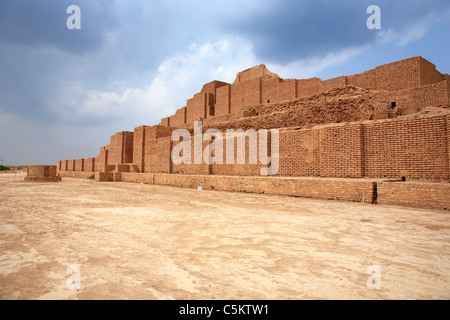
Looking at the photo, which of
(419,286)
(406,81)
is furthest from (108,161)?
(419,286)

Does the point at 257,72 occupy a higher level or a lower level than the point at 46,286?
higher

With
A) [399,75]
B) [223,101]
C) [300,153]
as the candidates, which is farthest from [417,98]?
[223,101]

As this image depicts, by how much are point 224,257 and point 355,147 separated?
20.5ft

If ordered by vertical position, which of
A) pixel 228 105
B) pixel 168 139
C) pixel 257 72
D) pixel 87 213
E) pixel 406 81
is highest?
pixel 257 72

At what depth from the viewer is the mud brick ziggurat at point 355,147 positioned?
5711mm

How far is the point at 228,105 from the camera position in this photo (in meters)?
26.4

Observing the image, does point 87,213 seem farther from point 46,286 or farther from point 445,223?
point 445,223

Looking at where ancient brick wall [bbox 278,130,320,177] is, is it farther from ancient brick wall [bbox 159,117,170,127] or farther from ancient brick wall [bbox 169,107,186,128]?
ancient brick wall [bbox 159,117,170,127]

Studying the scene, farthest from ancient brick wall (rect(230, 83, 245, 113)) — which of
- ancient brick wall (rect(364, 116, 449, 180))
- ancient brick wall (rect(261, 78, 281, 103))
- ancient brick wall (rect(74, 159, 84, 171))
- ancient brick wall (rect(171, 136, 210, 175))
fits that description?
ancient brick wall (rect(74, 159, 84, 171))

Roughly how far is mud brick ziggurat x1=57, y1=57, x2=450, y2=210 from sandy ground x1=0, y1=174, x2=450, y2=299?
2352 mm

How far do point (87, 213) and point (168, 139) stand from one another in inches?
431

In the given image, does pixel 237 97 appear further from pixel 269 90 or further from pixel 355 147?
pixel 355 147

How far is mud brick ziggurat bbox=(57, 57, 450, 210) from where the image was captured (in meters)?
5.71

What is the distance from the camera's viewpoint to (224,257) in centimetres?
221
